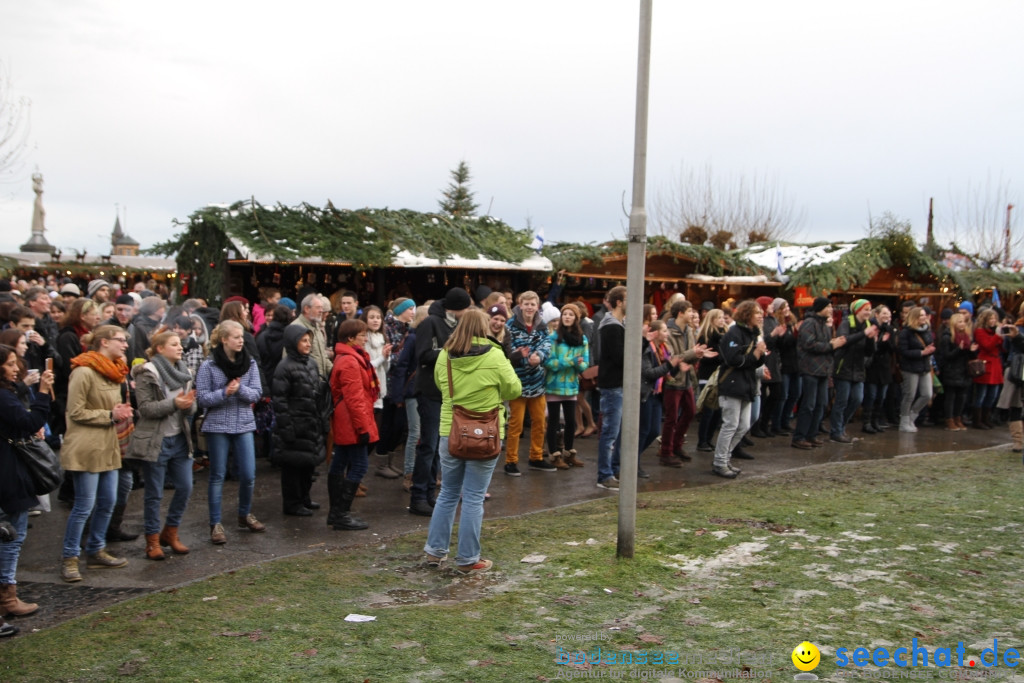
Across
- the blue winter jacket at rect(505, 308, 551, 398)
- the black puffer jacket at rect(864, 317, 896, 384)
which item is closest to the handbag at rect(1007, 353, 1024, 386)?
the black puffer jacket at rect(864, 317, 896, 384)

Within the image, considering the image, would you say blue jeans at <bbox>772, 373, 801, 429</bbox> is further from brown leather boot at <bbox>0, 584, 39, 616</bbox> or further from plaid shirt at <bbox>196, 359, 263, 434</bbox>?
brown leather boot at <bbox>0, 584, 39, 616</bbox>

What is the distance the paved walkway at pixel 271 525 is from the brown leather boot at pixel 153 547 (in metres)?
0.07

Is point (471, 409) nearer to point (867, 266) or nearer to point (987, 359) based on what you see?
point (987, 359)

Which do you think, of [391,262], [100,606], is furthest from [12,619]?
[391,262]

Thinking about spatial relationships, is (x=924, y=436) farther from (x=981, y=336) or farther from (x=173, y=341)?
(x=173, y=341)

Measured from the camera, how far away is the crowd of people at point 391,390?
637 centimetres

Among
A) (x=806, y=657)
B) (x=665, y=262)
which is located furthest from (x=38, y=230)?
(x=806, y=657)

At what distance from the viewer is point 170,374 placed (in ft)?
23.2

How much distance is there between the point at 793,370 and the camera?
1267 centimetres

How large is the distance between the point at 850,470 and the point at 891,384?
4.80 metres

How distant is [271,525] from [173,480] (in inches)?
43.5

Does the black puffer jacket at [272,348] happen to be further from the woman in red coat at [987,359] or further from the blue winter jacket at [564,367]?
the woman in red coat at [987,359]

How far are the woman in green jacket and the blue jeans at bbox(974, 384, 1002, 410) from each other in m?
11.6

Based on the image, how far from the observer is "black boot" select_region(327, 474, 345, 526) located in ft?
25.0
